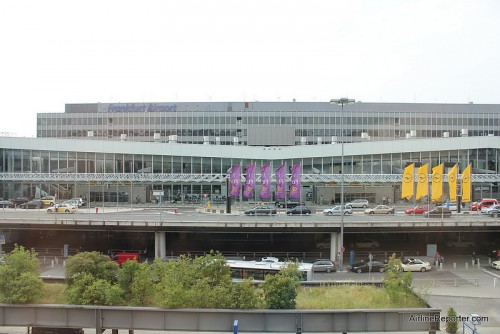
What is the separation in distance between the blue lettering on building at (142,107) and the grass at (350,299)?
7477cm

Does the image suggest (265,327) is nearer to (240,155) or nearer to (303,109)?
(240,155)

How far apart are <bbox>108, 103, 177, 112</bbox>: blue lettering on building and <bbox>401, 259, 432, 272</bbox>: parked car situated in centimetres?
6502

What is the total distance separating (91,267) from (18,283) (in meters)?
2.72

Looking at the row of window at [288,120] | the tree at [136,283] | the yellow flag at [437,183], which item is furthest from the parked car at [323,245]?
the row of window at [288,120]

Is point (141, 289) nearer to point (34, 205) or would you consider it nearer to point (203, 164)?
point (34, 205)

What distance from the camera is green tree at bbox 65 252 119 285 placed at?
18219 mm

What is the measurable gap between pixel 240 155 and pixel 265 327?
139ft

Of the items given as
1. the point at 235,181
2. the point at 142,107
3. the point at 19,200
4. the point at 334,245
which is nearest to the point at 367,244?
the point at 334,245

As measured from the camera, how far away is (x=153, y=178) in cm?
5434

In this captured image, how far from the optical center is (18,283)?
1725cm

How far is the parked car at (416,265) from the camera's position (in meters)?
33.9

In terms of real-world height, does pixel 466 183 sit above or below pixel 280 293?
above

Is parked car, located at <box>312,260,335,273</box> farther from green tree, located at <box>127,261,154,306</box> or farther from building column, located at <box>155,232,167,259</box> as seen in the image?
green tree, located at <box>127,261,154,306</box>

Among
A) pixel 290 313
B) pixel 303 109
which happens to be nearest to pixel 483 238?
pixel 290 313
